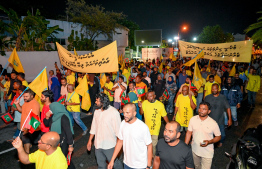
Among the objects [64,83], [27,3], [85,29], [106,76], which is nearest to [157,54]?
[85,29]

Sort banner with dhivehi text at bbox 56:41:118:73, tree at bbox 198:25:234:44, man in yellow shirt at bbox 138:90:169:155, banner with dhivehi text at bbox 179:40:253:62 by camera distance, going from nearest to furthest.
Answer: man in yellow shirt at bbox 138:90:169:155, banner with dhivehi text at bbox 56:41:118:73, banner with dhivehi text at bbox 179:40:253:62, tree at bbox 198:25:234:44

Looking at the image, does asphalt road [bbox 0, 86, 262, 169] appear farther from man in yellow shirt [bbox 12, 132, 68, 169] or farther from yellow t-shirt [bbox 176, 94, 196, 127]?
man in yellow shirt [bbox 12, 132, 68, 169]

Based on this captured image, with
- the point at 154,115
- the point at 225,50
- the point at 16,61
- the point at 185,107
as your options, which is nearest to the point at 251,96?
the point at 225,50

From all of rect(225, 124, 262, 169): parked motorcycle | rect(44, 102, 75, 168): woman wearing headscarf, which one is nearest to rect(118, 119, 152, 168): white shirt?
rect(44, 102, 75, 168): woman wearing headscarf

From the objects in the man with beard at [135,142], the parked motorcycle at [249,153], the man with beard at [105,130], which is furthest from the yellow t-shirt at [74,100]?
the parked motorcycle at [249,153]

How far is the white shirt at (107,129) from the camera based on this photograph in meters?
3.84

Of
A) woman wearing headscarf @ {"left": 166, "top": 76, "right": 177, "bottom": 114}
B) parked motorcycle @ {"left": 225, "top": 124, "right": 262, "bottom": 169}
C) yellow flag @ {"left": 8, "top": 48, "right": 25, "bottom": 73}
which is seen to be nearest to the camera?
parked motorcycle @ {"left": 225, "top": 124, "right": 262, "bottom": 169}

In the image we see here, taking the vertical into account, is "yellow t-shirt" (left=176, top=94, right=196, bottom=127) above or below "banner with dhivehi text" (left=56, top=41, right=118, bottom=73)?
below

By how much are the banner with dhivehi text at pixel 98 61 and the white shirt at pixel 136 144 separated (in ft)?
10.2

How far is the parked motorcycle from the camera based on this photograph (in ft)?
10.4

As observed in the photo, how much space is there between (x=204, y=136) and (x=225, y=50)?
6.38 meters

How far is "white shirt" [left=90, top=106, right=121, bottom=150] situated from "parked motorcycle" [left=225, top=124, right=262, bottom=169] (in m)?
2.19

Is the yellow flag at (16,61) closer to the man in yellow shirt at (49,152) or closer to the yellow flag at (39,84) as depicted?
the yellow flag at (39,84)

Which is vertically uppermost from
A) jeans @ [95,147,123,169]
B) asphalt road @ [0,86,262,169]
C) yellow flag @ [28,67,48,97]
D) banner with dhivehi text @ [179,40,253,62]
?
banner with dhivehi text @ [179,40,253,62]
